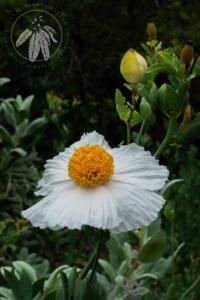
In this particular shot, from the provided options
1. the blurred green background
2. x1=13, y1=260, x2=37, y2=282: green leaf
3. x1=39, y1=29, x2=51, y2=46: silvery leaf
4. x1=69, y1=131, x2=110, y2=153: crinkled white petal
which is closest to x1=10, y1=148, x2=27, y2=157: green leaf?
the blurred green background

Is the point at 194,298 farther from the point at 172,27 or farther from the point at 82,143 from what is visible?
the point at 172,27

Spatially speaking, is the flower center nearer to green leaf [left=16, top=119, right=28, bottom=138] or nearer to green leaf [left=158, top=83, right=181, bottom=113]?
green leaf [left=158, top=83, right=181, bottom=113]

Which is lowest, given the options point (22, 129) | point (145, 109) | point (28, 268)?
point (28, 268)

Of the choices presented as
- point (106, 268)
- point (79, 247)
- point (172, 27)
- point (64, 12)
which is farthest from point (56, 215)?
point (172, 27)

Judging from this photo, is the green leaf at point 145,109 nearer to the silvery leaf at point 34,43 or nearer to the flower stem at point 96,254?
the flower stem at point 96,254

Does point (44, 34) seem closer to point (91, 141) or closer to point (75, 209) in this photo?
point (91, 141)

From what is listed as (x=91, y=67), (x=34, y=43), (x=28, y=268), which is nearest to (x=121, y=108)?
(x=28, y=268)

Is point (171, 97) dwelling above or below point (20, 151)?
above

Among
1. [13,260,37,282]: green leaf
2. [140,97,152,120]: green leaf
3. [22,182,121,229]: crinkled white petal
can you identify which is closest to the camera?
[22,182,121,229]: crinkled white petal
